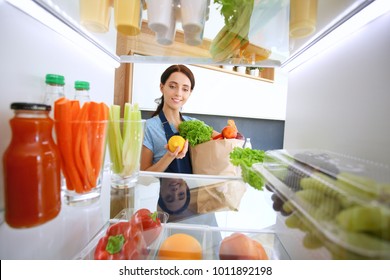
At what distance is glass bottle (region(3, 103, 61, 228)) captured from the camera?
1.07ft

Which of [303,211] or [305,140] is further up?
[305,140]

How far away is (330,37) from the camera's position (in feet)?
1.64

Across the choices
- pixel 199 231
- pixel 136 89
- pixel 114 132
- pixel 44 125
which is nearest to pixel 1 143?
pixel 44 125

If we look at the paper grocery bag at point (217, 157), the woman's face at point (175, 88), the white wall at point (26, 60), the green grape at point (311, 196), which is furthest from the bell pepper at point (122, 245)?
the woman's face at point (175, 88)

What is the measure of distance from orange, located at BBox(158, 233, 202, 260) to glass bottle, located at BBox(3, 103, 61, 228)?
24cm

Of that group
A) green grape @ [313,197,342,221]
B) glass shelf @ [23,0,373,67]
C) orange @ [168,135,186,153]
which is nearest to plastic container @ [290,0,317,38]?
glass shelf @ [23,0,373,67]

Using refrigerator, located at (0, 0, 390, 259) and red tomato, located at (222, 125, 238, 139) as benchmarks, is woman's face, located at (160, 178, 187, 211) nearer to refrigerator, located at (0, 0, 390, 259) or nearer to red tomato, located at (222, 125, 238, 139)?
refrigerator, located at (0, 0, 390, 259)

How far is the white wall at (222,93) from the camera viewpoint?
1.68 meters

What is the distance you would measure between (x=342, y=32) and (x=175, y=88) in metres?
1.03

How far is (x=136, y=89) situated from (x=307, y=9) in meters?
1.39

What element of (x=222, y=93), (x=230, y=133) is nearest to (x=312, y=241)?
(x=230, y=133)

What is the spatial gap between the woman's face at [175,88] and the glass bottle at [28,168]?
105 centimetres

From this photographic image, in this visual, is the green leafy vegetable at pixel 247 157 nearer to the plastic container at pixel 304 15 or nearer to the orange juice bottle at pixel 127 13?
the plastic container at pixel 304 15
